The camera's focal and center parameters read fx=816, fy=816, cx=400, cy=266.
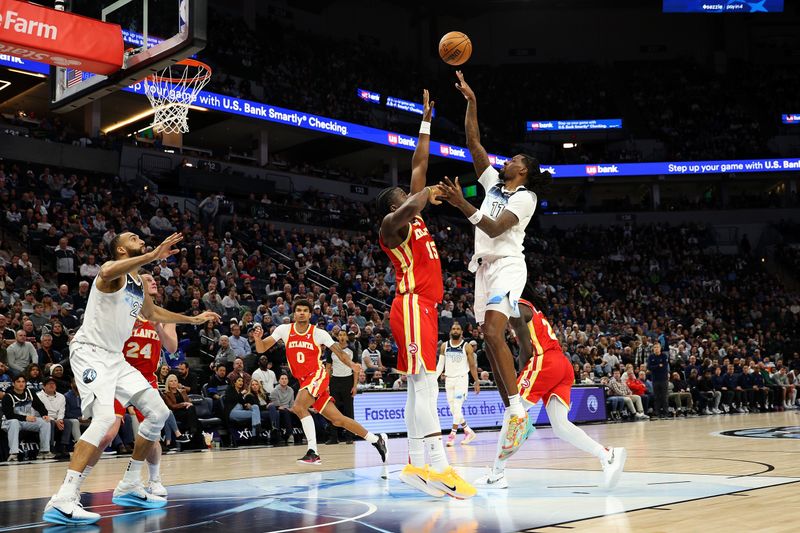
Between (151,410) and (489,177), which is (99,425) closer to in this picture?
(151,410)

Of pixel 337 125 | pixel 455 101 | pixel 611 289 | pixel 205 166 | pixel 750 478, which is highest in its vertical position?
pixel 455 101

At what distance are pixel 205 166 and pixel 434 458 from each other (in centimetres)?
2330

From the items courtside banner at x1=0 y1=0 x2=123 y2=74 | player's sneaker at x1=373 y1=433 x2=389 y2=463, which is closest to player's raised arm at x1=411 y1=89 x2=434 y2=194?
player's sneaker at x1=373 y1=433 x2=389 y2=463

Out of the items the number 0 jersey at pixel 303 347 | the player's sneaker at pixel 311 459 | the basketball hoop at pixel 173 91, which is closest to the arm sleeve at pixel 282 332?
the number 0 jersey at pixel 303 347

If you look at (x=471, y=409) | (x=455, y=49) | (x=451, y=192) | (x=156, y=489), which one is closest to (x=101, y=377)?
(x=156, y=489)

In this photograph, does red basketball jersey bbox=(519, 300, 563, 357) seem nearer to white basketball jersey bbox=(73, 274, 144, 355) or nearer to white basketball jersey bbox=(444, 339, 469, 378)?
white basketball jersey bbox=(73, 274, 144, 355)

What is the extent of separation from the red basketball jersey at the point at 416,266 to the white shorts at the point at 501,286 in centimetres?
40

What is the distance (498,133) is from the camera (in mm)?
42062

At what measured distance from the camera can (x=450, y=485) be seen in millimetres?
5824

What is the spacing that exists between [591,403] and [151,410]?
1461 cm

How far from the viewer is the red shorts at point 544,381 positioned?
6.63 m

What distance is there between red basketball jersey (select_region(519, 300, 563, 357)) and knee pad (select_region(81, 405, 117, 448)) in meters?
3.35

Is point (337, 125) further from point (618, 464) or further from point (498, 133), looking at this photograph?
point (618, 464)

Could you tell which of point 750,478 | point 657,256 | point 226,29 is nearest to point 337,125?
point 226,29
